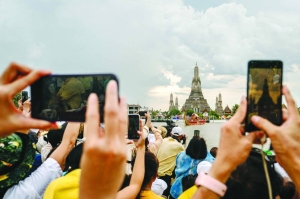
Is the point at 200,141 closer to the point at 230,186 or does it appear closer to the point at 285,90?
the point at 230,186

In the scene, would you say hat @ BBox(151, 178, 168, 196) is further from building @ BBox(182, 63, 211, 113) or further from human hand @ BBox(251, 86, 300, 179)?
building @ BBox(182, 63, 211, 113)

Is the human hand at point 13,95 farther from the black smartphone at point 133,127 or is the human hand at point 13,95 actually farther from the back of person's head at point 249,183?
the black smartphone at point 133,127

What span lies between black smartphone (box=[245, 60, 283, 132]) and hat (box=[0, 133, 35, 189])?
131cm

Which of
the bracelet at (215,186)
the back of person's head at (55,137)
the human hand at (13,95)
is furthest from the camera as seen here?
the back of person's head at (55,137)

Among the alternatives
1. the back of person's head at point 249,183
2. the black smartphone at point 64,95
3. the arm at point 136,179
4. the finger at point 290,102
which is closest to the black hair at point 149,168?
the arm at point 136,179

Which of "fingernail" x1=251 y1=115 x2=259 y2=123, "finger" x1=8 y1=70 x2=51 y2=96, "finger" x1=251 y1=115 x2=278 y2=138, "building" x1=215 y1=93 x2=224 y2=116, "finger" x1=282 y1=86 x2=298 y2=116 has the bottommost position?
"building" x1=215 y1=93 x2=224 y2=116

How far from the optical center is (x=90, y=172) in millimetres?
915

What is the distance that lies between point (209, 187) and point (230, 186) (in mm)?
307

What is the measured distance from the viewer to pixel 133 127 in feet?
9.00

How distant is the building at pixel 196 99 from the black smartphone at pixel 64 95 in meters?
91.2

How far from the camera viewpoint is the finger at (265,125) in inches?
42.8

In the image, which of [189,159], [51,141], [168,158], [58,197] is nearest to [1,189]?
[58,197]

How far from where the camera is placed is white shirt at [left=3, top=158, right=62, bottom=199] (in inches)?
74.4

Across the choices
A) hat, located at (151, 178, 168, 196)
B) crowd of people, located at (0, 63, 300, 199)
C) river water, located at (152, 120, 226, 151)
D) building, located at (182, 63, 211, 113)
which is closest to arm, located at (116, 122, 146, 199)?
crowd of people, located at (0, 63, 300, 199)
